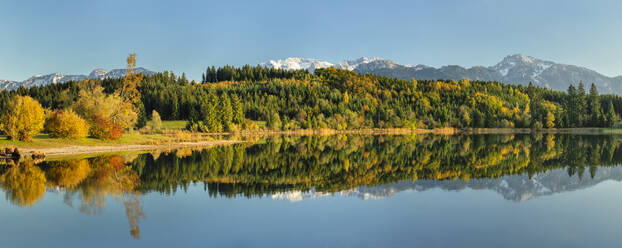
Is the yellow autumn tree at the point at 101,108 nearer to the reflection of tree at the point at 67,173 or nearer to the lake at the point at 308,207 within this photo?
the reflection of tree at the point at 67,173

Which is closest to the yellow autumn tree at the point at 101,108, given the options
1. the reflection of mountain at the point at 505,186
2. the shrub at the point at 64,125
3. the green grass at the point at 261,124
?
the shrub at the point at 64,125

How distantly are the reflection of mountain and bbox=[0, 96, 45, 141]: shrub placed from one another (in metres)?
31.4

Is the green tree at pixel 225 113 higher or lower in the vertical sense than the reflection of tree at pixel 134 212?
higher

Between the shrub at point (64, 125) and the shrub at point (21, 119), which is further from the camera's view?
the shrub at point (64, 125)

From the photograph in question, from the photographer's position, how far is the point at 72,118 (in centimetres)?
4003

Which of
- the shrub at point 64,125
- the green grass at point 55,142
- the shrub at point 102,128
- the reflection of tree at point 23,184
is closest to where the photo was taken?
the reflection of tree at point 23,184

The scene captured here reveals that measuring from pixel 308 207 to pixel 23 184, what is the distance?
50.2ft

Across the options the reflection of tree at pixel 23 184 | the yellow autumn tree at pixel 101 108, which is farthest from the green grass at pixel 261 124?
the reflection of tree at pixel 23 184

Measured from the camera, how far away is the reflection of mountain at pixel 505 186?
17859 millimetres

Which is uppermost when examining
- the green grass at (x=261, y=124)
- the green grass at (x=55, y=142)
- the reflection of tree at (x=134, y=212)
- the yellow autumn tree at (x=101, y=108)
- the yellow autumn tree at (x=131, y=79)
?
the yellow autumn tree at (x=131, y=79)

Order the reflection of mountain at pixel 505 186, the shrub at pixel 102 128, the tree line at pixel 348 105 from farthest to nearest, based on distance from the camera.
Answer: the tree line at pixel 348 105 → the shrub at pixel 102 128 → the reflection of mountain at pixel 505 186

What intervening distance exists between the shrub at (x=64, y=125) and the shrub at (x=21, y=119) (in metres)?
2.05

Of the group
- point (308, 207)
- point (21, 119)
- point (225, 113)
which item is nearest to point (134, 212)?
point (308, 207)

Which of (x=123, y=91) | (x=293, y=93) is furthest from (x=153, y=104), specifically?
(x=123, y=91)
